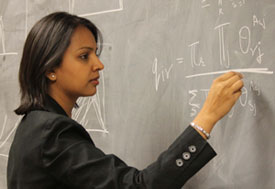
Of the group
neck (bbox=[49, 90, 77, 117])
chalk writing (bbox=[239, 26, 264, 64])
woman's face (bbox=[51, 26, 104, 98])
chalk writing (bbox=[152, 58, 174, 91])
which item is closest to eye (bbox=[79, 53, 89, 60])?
woman's face (bbox=[51, 26, 104, 98])

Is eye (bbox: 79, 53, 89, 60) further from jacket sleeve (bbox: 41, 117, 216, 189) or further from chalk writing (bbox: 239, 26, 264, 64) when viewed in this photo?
chalk writing (bbox: 239, 26, 264, 64)

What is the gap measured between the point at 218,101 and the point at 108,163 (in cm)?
27

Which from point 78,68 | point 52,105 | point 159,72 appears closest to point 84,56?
point 78,68

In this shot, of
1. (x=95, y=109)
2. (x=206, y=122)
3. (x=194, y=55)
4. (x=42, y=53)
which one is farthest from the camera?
(x=95, y=109)

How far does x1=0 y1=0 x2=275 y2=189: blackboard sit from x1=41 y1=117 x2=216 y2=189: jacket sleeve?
0.23 meters

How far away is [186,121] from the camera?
3.72 ft

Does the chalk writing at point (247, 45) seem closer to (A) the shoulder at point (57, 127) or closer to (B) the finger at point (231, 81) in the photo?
(B) the finger at point (231, 81)

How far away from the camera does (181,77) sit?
1146 mm

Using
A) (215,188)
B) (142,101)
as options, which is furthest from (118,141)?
(215,188)

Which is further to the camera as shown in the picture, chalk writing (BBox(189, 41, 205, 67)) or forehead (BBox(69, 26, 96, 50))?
chalk writing (BBox(189, 41, 205, 67))

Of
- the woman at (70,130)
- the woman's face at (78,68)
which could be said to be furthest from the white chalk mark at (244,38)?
the woman's face at (78,68)

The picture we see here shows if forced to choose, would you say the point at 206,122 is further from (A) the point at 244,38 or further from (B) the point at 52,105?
(B) the point at 52,105

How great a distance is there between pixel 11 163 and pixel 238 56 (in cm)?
64

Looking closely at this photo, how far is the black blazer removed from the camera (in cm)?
79
